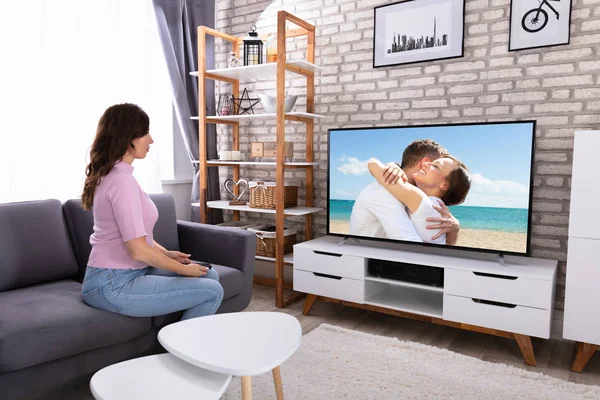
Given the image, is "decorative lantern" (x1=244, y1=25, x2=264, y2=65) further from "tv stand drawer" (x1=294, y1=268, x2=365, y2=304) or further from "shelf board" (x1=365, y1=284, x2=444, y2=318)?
"shelf board" (x1=365, y1=284, x2=444, y2=318)

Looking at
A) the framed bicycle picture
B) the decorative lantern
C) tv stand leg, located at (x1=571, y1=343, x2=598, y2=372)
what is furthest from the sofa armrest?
the framed bicycle picture

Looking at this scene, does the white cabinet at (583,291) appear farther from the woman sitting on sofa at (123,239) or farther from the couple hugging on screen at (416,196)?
the woman sitting on sofa at (123,239)

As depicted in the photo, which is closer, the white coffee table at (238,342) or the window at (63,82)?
the white coffee table at (238,342)

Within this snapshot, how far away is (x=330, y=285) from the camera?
9.77 feet

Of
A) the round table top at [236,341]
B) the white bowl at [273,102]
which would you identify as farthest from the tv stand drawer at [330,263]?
the round table top at [236,341]

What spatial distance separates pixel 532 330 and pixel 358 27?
225 cm

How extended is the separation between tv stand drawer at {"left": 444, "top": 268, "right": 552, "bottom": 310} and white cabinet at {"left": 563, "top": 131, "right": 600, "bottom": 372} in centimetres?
12

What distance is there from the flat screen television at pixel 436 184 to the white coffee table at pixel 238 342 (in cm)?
136

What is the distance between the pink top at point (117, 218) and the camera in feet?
6.03

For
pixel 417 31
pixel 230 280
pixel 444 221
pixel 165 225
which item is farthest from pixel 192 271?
pixel 417 31

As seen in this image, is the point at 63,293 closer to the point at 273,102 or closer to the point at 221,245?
the point at 221,245

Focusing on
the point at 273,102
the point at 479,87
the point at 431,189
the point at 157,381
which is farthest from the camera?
the point at 273,102

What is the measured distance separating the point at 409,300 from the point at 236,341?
158 cm

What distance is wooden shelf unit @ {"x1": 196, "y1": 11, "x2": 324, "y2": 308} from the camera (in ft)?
10.4
